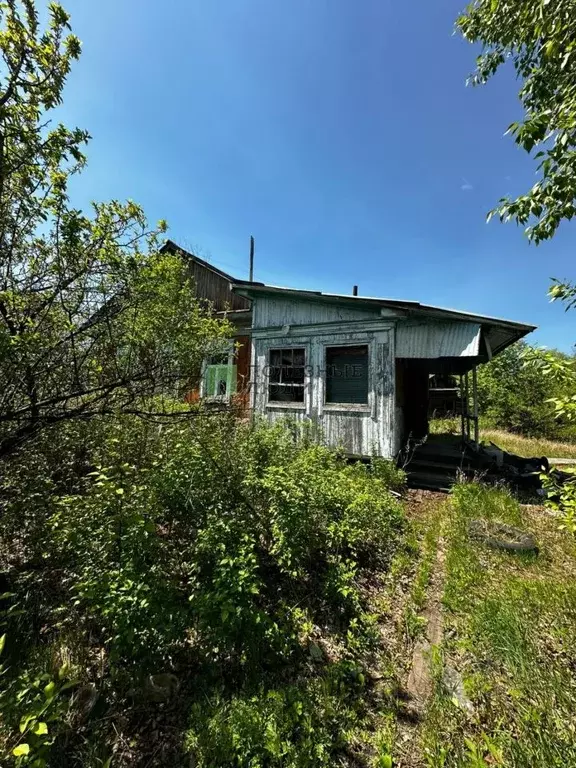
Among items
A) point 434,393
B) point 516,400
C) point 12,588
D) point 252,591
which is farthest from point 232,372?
point 516,400

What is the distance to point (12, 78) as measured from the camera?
1.98m

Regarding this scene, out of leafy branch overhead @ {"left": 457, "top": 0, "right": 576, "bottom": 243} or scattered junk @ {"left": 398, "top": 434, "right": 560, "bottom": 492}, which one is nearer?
leafy branch overhead @ {"left": 457, "top": 0, "right": 576, "bottom": 243}

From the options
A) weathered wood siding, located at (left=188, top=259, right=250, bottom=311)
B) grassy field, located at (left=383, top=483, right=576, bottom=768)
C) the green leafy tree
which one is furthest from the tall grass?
weathered wood siding, located at (left=188, top=259, right=250, bottom=311)

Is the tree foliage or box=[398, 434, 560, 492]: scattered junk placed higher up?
the tree foliage

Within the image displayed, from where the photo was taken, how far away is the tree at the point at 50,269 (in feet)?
6.78

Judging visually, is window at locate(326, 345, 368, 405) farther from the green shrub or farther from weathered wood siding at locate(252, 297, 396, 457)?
the green shrub

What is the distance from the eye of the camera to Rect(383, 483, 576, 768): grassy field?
1.91m

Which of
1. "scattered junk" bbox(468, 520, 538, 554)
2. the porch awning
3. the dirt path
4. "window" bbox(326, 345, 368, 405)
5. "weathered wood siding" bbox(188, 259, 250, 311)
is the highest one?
"weathered wood siding" bbox(188, 259, 250, 311)

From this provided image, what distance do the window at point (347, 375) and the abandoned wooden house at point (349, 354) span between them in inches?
0.9

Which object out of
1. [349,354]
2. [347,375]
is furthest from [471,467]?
[349,354]

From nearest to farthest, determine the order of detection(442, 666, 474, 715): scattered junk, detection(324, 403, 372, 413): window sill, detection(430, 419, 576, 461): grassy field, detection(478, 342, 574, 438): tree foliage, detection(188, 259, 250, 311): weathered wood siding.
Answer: detection(442, 666, 474, 715): scattered junk, detection(324, 403, 372, 413): window sill, detection(430, 419, 576, 461): grassy field, detection(188, 259, 250, 311): weathered wood siding, detection(478, 342, 574, 438): tree foliage

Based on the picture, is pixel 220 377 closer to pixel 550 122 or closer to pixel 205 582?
pixel 205 582

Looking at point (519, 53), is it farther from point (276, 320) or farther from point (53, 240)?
point (276, 320)

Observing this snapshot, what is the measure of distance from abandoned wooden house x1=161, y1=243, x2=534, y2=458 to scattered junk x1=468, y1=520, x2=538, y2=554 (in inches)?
96.3
